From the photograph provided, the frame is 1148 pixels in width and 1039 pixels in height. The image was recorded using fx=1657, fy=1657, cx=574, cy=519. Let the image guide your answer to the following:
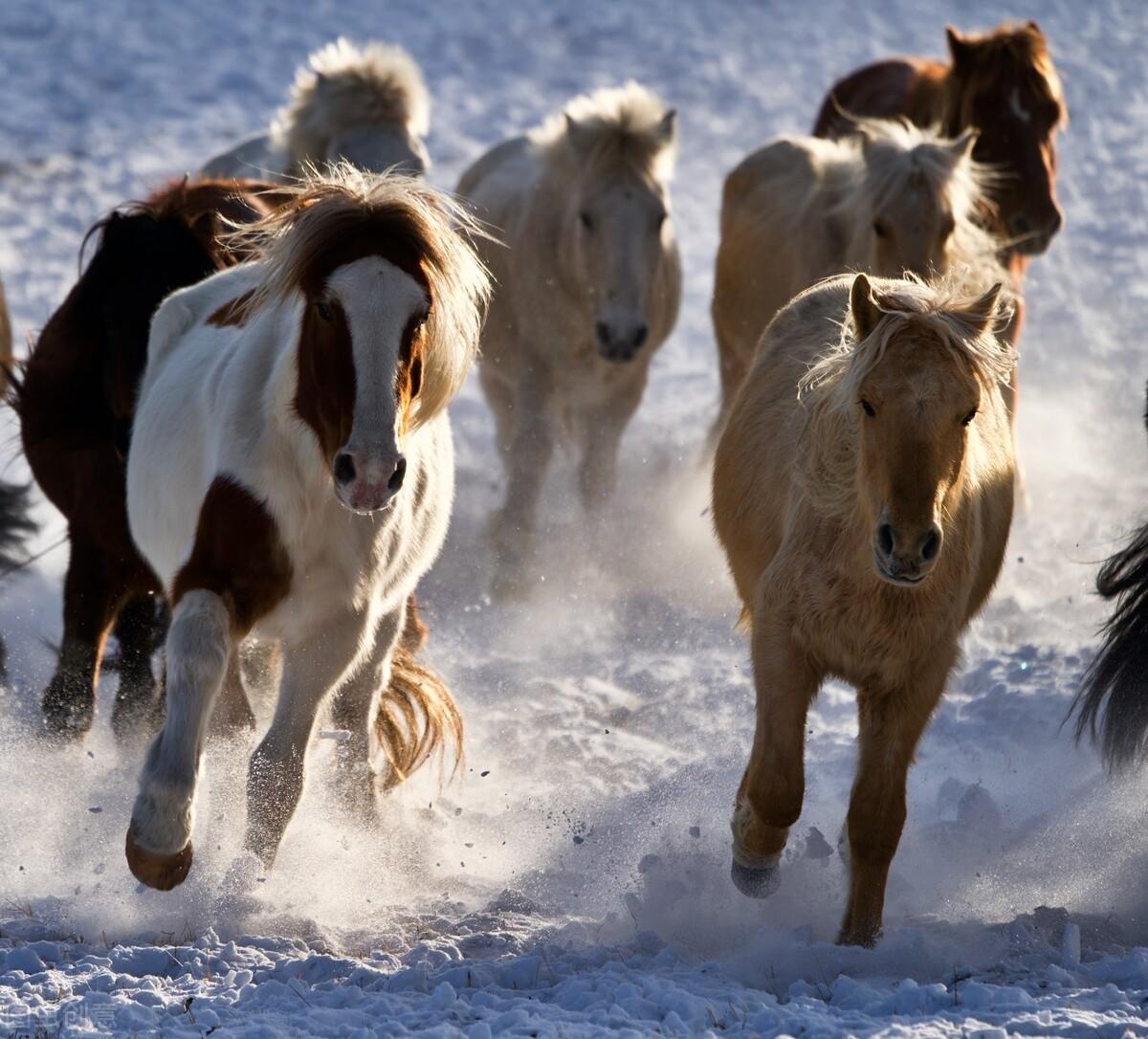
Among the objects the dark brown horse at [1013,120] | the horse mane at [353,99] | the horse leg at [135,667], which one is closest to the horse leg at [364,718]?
the horse leg at [135,667]

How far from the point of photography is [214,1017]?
3859 millimetres

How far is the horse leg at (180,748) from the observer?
436 cm

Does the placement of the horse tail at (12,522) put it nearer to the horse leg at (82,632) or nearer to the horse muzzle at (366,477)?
the horse leg at (82,632)

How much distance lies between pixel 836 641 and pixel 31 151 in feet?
42.6

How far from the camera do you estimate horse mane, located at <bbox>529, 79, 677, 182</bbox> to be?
8.91 metres

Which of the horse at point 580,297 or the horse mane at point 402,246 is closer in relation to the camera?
the horse mane at point 402,246

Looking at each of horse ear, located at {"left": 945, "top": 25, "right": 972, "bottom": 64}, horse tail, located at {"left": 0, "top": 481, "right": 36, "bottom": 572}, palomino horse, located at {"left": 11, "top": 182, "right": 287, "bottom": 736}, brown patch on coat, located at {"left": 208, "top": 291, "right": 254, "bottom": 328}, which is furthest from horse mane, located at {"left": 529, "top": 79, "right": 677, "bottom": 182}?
brown patch on coat, located at {"left": 208, "top": 291, "right": 254, "bottom": 328}

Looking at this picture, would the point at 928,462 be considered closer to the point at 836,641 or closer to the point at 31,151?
the point at 836,641

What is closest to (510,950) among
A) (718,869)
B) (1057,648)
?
(718,869)

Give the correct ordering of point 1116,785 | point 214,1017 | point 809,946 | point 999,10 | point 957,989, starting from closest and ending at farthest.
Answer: point 214,1017 < point 957,989 < point 809,946 < point 1116,785 < point 999,10

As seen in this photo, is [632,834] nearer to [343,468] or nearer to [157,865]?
[157,865]

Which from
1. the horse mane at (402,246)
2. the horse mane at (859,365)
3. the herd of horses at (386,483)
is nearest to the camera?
the horse mane at (859,365)

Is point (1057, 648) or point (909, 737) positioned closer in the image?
point (909, 737)

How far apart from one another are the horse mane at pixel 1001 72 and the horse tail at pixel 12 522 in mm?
5559
